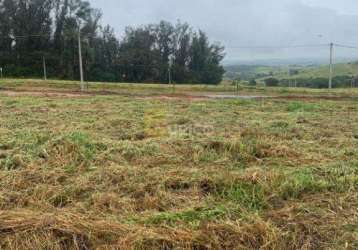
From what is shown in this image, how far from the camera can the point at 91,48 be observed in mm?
44281

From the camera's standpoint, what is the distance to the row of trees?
44.2m

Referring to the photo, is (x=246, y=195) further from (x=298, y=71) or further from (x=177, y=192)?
(x=298, y=71)

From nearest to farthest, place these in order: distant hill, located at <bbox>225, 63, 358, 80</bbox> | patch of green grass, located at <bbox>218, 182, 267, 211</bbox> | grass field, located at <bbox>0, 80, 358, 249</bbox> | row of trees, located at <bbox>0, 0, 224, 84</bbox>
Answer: grass field, located at <bbox>0, 80, 358, 249</bbox>, patch of green grass, located at <bbox>218, 182, 267, 211</bbox>, row of trees, located at <bbox>0, 0, 224, 84</bbox>, distant hill, located at <bbox>225, 63, 358, 80</bbox>

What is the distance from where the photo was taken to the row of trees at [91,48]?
44.2m

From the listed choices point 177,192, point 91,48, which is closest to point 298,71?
point 91,48

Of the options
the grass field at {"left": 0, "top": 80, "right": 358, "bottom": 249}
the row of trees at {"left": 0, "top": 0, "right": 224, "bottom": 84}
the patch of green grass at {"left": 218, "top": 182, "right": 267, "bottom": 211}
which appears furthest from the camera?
the row of trees at {"left": 0, "top": 0, "right": 224, "bottom": 84}

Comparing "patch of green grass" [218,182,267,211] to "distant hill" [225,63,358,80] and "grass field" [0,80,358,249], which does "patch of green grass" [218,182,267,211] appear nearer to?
"grass field" [0,80,358,249]

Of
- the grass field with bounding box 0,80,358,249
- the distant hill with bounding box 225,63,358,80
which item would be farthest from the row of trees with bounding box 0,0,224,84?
the grass field with bounding box 0,80,358,249

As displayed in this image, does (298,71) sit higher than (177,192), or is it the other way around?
(298,71)

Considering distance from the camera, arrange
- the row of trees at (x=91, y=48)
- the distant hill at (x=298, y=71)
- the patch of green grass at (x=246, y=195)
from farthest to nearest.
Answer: the distant hill at (x=298, y=71)
the row of trees at (x=91, y=48)
the patch of green grass at (x=246, y=195)

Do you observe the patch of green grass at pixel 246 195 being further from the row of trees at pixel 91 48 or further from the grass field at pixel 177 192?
the row of trees at pixel 91 48

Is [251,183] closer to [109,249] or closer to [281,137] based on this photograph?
[109,249]

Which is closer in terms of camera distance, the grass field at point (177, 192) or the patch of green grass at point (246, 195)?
the grass field at point (177, 192)

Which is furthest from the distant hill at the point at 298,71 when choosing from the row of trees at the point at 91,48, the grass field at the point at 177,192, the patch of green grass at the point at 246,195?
the patch of green grass at the point at 246,195
